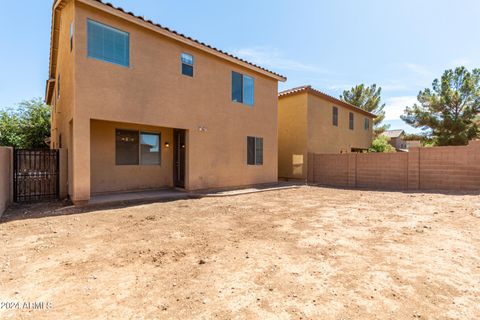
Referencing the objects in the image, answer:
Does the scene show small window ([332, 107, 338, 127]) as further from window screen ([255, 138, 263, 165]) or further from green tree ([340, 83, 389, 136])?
green tree ([340, 83, 389, 136])

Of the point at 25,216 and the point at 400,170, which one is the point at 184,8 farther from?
the point at 400,170

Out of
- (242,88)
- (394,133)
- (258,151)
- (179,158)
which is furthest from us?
(394,133)

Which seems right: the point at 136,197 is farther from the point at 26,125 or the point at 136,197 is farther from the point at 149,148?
the point at 26,125

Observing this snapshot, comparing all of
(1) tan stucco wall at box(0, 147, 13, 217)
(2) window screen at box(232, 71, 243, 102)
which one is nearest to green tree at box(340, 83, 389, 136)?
(2) window screen at box(232, 71, 243, 102)

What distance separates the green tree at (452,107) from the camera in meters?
19.5

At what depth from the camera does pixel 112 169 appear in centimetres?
905

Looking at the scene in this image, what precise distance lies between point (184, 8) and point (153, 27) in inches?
120

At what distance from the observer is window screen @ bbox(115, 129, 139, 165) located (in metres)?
9.20

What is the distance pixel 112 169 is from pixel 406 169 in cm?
1405

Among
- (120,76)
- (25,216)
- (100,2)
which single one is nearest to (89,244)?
(25,216)

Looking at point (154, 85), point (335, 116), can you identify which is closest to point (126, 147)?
point (154, 85)

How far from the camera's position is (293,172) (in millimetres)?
15977

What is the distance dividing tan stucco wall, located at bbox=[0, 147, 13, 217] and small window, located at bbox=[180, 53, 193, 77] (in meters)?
6.14

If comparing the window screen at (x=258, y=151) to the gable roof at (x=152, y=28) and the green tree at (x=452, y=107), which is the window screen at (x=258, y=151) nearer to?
the gable roof at (x=152, y=28)
